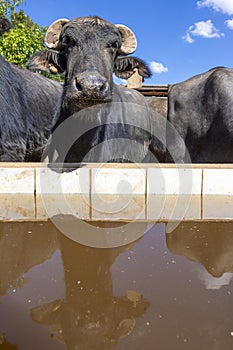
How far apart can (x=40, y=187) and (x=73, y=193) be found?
0.34m

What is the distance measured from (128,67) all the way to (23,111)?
5.36 feet

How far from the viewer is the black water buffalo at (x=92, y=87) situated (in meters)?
3.56

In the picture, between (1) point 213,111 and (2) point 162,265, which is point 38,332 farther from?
(1) point 213,111

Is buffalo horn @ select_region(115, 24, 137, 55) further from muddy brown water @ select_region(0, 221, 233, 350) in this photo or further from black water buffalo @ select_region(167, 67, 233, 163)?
muddy brown water @ select_region(0, 221, 233, 350)

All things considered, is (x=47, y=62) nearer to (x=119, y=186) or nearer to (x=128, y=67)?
(x=128, y=67)

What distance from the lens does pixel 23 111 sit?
17.3 ft

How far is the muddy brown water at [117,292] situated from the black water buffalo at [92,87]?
1479mm

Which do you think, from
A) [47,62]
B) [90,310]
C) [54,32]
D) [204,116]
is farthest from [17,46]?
[90,310]

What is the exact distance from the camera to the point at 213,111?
622cm

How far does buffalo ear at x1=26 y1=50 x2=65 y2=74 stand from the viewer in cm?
444

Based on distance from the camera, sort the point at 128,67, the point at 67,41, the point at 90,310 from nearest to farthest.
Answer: the point at 90,310 → the point at 67,41 → the point at 128,67

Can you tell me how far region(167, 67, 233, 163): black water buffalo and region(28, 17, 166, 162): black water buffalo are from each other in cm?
124

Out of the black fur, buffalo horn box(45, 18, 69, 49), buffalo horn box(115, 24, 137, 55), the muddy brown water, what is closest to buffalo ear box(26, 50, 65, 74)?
buffalo horn box(45, 18, 69, 49)

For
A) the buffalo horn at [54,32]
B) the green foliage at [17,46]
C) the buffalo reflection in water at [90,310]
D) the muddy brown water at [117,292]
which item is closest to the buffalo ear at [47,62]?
the buffalo horn at [54,32]
